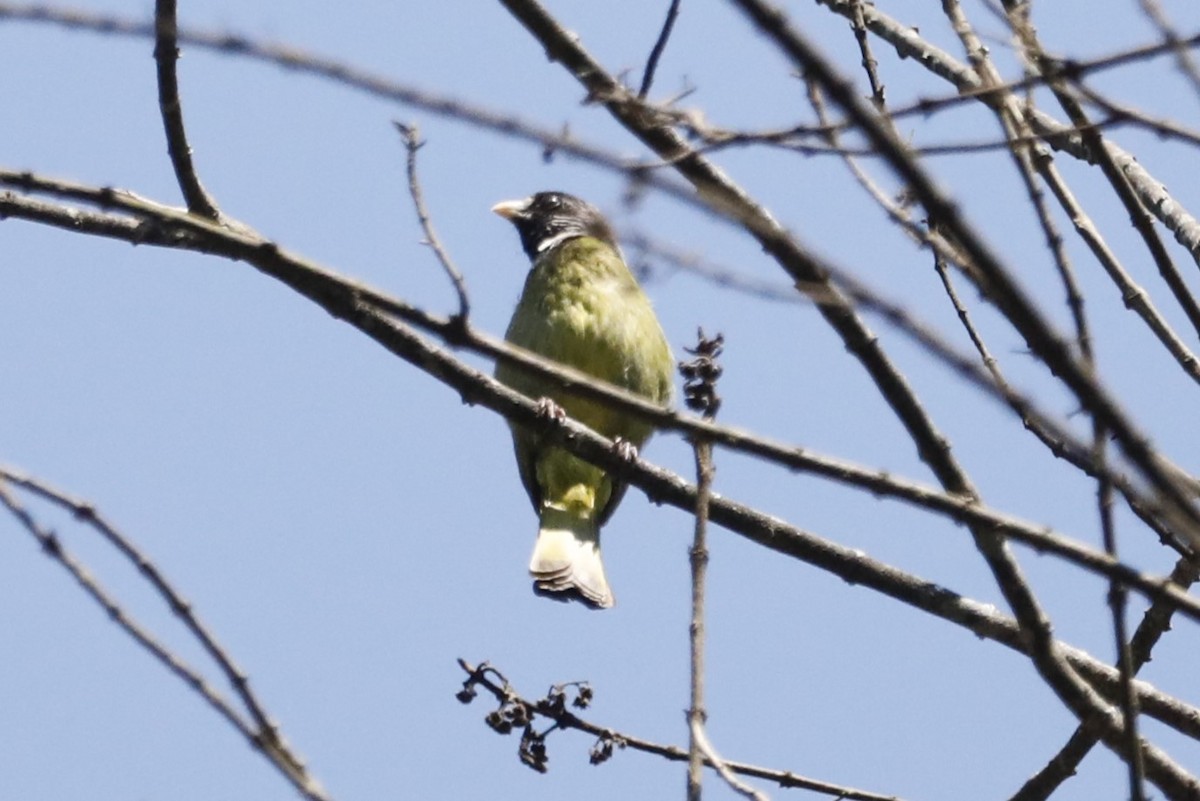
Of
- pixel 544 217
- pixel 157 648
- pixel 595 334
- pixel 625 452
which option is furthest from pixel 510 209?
pixel 157 648

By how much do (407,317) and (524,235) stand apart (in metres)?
6.22

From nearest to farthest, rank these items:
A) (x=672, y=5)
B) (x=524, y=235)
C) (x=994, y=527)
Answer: (x=994, y=527) < (x=672, y=5) < (x=524, y=235)

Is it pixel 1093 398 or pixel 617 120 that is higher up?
pixel 617 120

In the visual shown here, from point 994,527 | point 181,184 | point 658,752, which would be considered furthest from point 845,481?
point 181,184

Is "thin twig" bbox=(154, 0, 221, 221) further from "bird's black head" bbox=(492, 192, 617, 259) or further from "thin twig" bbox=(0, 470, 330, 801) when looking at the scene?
"bird's black head" bbox=(492, 192, 617, 259)

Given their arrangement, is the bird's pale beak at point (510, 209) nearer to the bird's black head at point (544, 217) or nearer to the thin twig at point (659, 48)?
the bird's black head at point (544, 217)

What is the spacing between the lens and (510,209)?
851 cm

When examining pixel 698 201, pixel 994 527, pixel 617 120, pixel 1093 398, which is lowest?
pixel 1093 398

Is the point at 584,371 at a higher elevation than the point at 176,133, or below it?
higher

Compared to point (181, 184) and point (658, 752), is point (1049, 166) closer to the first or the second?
point (658, 752)

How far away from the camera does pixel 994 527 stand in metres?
2.17

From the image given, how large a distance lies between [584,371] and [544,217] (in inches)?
87.5

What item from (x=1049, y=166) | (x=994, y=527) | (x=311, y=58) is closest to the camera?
(x=311, y=58)

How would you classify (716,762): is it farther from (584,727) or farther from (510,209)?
(510,209)
